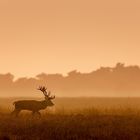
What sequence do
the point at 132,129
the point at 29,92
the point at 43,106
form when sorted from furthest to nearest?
the point at 29,92 → the point at 43,106 → the point at 132,129

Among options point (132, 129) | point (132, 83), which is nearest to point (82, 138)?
point (132, 129)

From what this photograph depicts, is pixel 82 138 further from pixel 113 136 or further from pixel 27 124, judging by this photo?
pixel 27 124

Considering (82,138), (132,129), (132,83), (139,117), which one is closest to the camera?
(82,138)

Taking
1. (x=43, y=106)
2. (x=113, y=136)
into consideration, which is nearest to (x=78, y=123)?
(x=113, y=136)

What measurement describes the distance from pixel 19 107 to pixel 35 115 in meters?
1.59

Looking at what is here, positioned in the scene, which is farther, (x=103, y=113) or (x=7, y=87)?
(x=7, y=87)

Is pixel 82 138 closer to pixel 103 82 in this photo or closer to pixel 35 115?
pixel 35 115

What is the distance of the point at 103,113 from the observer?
26.7 m

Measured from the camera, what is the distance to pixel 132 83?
609 ft

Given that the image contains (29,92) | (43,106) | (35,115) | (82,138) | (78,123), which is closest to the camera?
(82,138)

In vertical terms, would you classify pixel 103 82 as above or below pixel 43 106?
above

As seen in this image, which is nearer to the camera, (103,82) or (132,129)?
(132,129)

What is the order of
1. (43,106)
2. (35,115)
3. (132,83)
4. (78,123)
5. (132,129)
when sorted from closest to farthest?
(132,129), (78,123), (35,115), (43,106), (132,83)

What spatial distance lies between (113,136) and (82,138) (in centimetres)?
134
